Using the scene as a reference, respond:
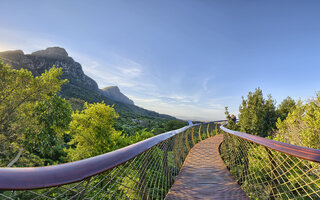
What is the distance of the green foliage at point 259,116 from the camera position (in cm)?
938

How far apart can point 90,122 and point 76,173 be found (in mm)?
14647

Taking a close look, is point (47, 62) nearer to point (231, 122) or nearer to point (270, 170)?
point (231, 122)

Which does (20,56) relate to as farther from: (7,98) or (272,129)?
(272,129)

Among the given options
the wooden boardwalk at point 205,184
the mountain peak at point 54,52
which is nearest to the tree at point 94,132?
the wooden boardwalk at point 205,184

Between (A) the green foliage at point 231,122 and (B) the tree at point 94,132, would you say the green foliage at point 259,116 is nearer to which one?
(A) the green foliage at point 231,122

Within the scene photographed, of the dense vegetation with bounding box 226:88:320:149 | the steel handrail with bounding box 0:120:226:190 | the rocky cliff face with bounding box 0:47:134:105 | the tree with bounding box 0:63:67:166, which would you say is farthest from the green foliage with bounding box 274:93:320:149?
the rocky cliff face with bounding box 0:47:134:105

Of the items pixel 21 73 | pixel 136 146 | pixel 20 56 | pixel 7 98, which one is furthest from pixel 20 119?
pixel 20 56

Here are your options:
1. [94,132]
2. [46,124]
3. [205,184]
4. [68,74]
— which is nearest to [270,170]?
[205,184]

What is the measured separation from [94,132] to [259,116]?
506 inches

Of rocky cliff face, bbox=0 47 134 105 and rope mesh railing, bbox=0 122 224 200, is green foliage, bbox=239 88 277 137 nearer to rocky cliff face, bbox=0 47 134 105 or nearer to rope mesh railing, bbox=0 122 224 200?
rope mesh railing, bbox=0 122 224 200

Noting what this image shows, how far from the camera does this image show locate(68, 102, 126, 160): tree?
12883 millimetres

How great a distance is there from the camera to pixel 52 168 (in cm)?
66

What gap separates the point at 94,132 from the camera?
13266 mm

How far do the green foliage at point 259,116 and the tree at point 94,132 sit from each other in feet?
31.2
